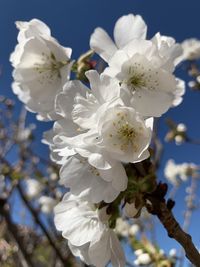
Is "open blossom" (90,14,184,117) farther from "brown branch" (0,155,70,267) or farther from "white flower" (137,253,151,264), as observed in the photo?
"brown branch" (0,155,70,267)

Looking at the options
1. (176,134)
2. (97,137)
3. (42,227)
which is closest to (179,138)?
(176,134)

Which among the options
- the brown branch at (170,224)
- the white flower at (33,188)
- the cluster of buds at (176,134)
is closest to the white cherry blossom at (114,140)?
the brown branch at (170,224)

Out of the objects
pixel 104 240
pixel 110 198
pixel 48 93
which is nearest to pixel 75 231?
pixel 104 240

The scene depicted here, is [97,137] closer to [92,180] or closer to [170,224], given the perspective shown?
[92,180]

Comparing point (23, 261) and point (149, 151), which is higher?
point (149, 151)

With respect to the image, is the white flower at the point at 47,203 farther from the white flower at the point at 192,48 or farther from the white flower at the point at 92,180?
the white flower at the point at 92,180

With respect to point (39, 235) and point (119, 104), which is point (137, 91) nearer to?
point (119, 104)
